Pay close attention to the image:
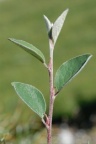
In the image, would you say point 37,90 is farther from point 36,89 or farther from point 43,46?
point 43,46

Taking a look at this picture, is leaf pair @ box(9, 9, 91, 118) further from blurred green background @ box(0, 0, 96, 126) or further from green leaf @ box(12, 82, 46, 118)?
blurred green background @ box(0, 0, 96, 126)

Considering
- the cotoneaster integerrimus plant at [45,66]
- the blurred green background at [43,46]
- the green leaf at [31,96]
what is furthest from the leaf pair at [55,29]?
the blurred green background at [43,46]

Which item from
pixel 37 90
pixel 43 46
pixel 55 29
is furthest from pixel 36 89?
pixel 43 46

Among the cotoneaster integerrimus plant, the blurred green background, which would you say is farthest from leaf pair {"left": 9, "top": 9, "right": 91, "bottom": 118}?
the blurred green background

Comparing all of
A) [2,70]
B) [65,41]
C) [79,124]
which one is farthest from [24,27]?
[79,124]

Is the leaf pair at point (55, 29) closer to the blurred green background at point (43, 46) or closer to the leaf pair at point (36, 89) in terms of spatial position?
the leaf pair at point (36, 89)

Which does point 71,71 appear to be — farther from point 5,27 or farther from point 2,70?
point 5,27
